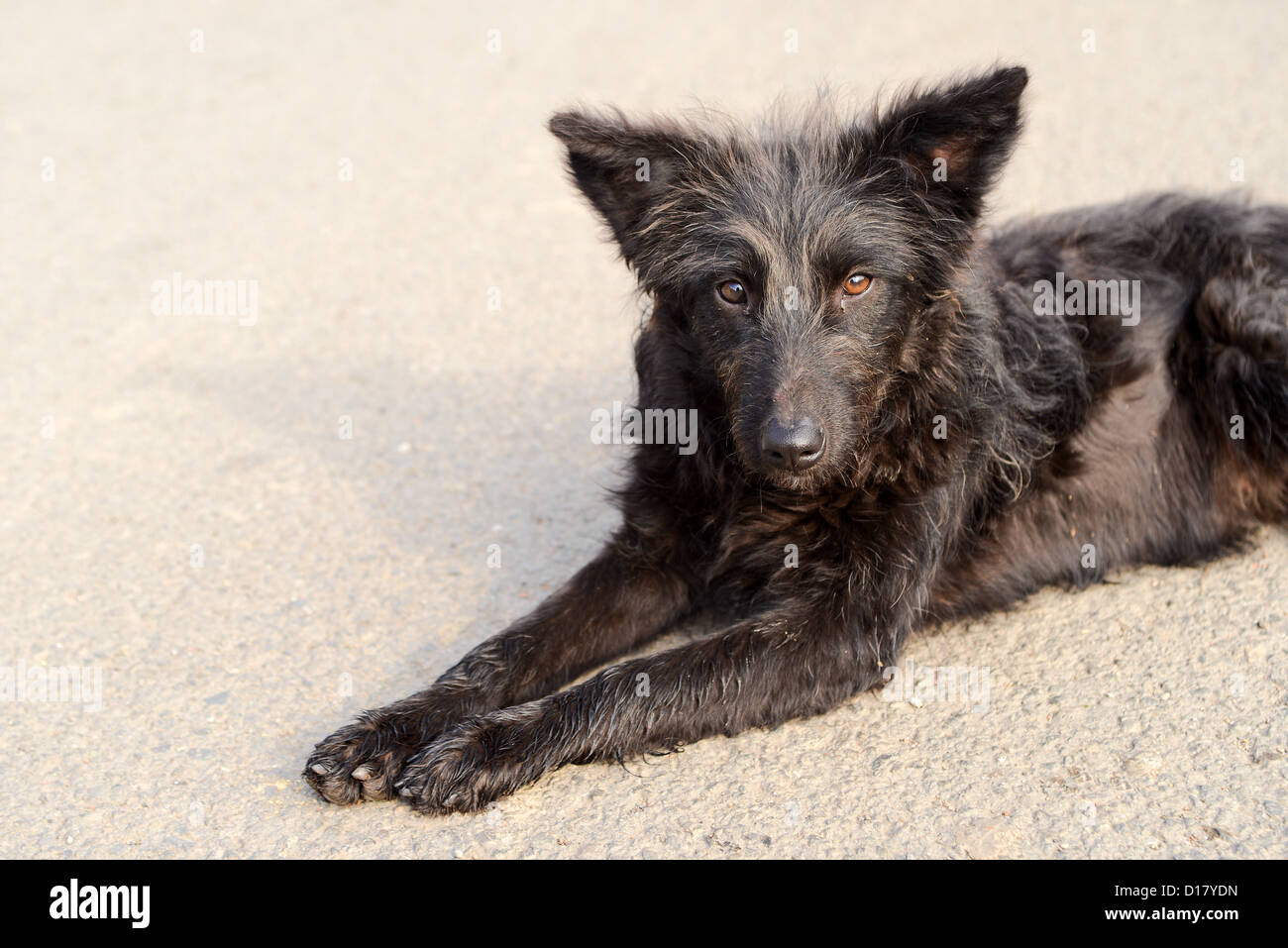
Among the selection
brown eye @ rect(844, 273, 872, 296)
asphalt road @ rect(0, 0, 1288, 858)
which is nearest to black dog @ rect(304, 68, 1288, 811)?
brown eye @ rect(844, 273, 872, 296)

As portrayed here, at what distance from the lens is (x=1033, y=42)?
33.4 feet

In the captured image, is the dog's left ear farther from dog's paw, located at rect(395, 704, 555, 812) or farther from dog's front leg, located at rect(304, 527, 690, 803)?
dog's paw, located at rect(395, 704, 555, 812)

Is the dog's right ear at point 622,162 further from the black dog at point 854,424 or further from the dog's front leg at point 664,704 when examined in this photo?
the dog's front leg at point 664,704

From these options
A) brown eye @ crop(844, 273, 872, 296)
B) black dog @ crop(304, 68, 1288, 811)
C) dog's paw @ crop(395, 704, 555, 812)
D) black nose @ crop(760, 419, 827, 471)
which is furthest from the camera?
brown eye @ crop(844, 273, 872, 296)

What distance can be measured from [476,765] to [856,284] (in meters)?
2.00

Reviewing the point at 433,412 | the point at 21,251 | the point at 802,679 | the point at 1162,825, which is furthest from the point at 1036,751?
the point at 21,251

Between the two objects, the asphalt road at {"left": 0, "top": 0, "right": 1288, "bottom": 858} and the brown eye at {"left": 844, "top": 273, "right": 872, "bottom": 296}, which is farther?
the brown eye at {"left": 844, "top": 273, "right": 872, "bottom": 296}

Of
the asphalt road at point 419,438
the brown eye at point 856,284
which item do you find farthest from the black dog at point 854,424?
the asphalt road at point 419,438

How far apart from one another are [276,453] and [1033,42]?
731 centimetres

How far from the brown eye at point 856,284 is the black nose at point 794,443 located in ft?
1.80

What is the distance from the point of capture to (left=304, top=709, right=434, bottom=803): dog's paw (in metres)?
3.77

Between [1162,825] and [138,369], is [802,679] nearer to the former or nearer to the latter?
[1162,825]

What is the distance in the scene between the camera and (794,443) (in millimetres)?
3855

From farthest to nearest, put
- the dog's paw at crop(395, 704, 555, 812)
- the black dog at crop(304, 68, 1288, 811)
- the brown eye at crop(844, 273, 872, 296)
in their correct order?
1. the brown eye at crop(844, 273, 872, 296)
2. the black dog at crop(304, 68, 1288, 811)
3. the dog's paw at crop(395, 704, 555, 812)
